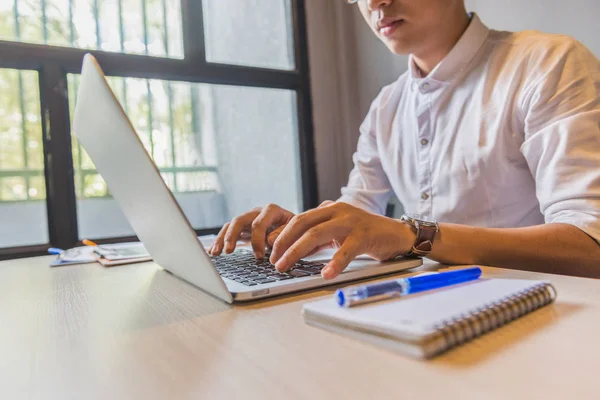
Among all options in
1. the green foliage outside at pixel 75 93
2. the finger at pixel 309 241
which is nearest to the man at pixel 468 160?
the finger at pixel 309 241

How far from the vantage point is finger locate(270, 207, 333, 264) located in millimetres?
547

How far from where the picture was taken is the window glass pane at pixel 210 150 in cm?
158

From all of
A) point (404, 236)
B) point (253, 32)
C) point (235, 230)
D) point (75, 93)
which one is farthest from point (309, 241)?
point (253, 32)

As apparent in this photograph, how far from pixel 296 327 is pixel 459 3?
3.36 ft

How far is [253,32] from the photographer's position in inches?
75.1

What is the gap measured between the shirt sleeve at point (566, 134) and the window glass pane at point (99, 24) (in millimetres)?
1278

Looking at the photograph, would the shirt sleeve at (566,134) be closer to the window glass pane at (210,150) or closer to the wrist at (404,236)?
the wrist at (404,236)

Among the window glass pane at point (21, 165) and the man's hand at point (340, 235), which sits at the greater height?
→ the window glass pane at point (21, 165)

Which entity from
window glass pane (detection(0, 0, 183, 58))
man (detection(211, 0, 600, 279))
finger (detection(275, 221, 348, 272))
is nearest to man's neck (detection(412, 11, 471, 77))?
man (detection(211, 0, 600, 279))

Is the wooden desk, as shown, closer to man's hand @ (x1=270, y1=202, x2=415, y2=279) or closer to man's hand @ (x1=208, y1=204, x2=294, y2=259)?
man's hand @ (x1=270, y1=202, x2=415, y2=279)

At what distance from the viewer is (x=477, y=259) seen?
0.65 metres

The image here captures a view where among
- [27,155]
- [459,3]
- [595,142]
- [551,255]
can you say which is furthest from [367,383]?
[27,155]

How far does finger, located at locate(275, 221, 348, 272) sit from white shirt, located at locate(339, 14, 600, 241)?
0.45m

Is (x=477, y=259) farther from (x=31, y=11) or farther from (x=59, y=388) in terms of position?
(x=31, y=11)
